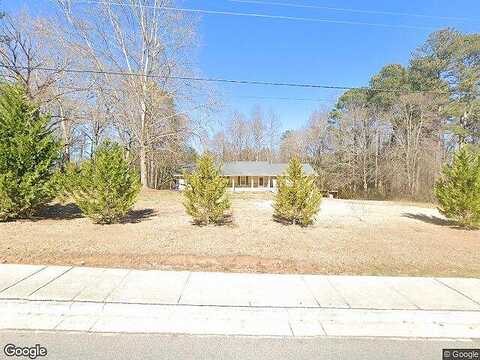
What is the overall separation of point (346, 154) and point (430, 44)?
48.4 feet

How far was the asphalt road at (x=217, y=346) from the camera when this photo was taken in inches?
115

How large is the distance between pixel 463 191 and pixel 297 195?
5.98m

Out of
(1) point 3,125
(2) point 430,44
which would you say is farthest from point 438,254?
(2) point 430,44

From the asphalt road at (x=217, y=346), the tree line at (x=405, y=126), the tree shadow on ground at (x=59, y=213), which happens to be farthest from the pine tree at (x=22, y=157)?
the tree line at (x=405, y=126)

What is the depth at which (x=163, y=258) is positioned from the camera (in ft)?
19.6

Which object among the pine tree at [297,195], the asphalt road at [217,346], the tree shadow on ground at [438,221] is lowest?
the asphalt road at [217,346]

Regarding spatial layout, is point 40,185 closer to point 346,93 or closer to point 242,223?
point 242,223

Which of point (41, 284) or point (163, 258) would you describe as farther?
point (163, 258)

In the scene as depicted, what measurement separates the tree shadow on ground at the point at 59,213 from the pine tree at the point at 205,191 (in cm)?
477

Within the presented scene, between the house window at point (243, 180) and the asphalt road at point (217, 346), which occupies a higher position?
the house window at point (243, 180)

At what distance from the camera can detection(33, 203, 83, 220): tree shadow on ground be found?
34.3ft

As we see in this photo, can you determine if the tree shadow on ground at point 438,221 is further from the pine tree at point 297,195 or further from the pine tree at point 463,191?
the pine tree at point 297,195

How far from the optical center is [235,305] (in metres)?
3.89

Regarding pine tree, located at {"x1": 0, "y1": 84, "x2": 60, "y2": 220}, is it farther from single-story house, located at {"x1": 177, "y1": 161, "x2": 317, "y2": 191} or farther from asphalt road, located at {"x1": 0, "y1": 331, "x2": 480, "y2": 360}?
single-story house, located at {"x1": 177, "y1": 161, "x2": 317, "y2": 191}
